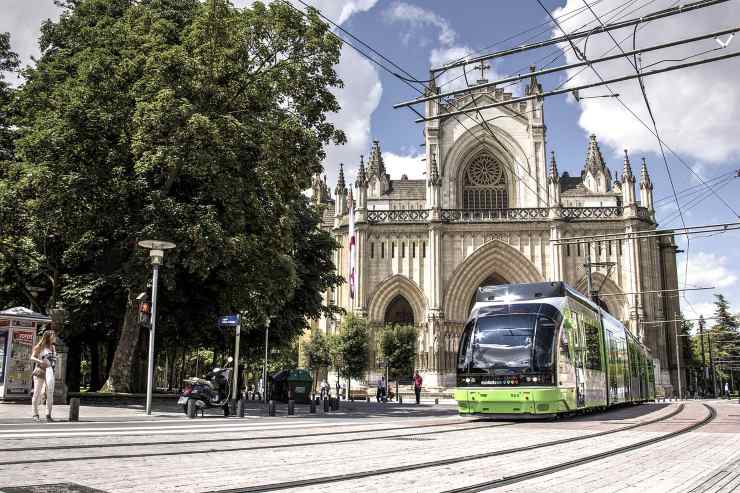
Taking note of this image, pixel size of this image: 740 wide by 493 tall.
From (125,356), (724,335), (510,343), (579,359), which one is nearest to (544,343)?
(510,343)

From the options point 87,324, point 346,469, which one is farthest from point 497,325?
point 87,324

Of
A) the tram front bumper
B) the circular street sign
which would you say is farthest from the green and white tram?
the circular street sign

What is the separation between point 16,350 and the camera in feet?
56.1

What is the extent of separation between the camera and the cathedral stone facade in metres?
43.5

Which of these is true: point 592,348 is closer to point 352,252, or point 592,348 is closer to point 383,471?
point 383,471

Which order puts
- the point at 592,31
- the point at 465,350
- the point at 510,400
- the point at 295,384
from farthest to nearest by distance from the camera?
the point at 295,384, the point at 465,350, the point at 510,400, the point at 592,31

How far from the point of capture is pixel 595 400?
1689 centimetres

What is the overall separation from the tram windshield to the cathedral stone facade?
27.9 metres

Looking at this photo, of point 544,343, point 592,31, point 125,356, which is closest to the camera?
point 592,31

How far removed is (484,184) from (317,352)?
17.5 meters

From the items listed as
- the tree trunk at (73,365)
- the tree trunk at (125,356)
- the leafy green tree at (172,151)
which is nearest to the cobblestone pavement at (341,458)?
the leafy green tree at (172,151)

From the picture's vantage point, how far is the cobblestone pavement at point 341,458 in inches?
219

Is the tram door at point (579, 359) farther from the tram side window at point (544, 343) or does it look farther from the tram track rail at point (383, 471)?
the tram track rail at point (383, 471)

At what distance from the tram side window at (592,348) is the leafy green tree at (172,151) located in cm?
870
